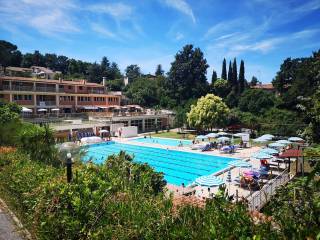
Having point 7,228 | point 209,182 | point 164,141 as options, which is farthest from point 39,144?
point 164,141

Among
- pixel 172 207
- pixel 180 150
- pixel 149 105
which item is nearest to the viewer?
pixel 172 207

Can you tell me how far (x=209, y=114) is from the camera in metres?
43.8

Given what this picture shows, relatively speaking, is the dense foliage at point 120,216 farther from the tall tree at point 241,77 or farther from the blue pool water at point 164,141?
the tall tree at point 241,77

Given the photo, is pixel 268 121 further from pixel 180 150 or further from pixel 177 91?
pixel 177 91

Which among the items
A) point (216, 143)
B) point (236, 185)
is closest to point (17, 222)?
point (236, 185)

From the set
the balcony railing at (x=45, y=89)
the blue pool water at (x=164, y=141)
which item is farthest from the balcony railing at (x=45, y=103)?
the blue pool water at (x=164, y=141)

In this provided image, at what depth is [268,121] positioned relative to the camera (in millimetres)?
41062

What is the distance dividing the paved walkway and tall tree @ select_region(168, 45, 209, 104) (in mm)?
57538

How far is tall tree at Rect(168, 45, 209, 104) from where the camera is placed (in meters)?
67.6

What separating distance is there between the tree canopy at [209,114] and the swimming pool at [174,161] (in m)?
12.1

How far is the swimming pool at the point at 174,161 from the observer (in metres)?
25.3

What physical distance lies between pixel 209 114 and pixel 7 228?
37.5 meters

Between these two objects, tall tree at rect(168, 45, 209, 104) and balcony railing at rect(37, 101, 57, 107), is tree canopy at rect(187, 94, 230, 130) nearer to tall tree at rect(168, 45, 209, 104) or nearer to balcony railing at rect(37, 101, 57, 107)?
tall tree at rect(168, 45, 209, 104)

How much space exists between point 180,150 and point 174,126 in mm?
22010
